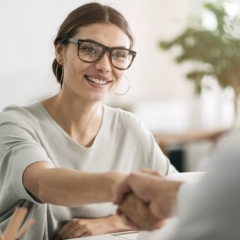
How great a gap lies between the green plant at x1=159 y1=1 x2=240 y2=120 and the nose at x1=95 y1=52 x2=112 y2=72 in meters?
3.37

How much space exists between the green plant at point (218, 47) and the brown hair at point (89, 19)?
3286 mm

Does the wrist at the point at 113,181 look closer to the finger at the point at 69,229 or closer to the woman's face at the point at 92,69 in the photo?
the finger at the point at 69,229

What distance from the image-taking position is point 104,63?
6.75 feet

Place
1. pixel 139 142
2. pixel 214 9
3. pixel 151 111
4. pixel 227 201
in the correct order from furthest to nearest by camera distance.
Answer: pixel 151 111
pixel 214 9
pixel 139 142
pixel 227 201

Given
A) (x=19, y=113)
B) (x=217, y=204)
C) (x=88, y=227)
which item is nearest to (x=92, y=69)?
(x=19, y=113)

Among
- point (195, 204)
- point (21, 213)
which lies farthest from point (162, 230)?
point (195, 204)

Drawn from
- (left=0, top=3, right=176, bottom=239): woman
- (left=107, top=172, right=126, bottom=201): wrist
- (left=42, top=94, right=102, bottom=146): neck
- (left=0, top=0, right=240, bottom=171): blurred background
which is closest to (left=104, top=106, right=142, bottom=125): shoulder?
(left=0, top=3, right=176, bottom=239): woman

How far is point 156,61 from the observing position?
19.4ft

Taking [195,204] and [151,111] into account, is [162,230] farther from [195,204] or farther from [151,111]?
[151,111]

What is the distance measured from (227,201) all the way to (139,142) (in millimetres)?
1349

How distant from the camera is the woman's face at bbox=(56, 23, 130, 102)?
2047mm

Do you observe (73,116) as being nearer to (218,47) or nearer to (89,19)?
(89,19)

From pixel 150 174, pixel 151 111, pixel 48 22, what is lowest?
pixel 151 111

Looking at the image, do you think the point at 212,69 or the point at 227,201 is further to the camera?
the point at 212,69
